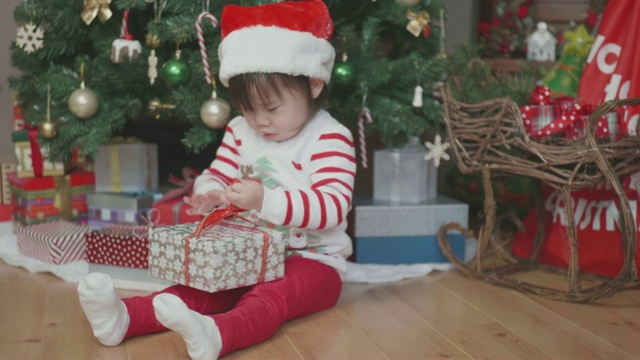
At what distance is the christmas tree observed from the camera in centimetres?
184

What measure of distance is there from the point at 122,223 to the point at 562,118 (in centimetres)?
113

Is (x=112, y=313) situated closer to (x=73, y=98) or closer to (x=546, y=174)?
(x=73, y=98)

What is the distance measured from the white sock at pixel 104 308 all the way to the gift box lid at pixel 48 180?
0.89 meters

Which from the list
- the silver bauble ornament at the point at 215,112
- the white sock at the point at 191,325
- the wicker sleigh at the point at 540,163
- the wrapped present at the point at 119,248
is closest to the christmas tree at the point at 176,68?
the silver bauble ornament at the point at 215,112

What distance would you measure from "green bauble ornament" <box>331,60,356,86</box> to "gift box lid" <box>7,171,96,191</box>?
79 centimetres

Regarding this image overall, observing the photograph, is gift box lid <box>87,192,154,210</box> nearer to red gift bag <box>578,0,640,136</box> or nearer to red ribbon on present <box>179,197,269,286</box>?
red ribbon on present <box>179,197,269,286</box>

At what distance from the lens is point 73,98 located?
189cm

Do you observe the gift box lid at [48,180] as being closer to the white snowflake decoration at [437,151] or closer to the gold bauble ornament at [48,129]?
the gold bauble ornament at [48,129]

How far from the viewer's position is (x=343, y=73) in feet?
6.05

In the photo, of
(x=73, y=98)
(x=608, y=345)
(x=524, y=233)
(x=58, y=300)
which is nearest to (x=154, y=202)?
(x=73, y=98)

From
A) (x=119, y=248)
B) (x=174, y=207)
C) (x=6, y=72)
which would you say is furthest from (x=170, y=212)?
(x=6, y=72)

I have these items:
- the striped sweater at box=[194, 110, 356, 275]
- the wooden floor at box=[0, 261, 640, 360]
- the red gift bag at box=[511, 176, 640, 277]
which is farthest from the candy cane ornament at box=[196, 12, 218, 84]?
the red gift bag at box=[511, 176, 640, 277]

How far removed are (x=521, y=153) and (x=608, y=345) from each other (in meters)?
0.53

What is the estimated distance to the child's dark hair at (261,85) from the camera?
1525mm
